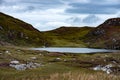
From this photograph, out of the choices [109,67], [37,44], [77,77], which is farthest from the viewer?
[37,44]


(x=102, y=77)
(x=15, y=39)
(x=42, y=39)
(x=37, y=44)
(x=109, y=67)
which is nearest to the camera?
(x=102, y=77)

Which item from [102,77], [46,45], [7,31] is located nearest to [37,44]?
[46,45]

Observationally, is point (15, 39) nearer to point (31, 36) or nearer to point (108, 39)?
point (31, 36)

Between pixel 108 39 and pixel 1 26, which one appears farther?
pixel 108 39

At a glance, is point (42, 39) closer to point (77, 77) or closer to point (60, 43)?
point (60, 43)

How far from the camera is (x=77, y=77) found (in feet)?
66.5

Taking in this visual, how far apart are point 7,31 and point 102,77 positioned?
15172cm

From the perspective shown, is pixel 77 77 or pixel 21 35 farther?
pixel 21 35

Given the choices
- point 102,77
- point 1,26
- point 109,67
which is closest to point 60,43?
point 1,26

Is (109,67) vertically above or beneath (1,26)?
beneath

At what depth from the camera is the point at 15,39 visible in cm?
16725

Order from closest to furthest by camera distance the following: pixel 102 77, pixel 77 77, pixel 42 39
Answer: pixel 77 77
pixel 102 77
pixel 42 39

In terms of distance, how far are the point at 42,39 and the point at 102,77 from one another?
173 metres

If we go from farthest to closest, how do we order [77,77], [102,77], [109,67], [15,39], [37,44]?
1. [37,44]
2. [15,39]
3. [109,67]
4. [102,77]
5. [77,77]
